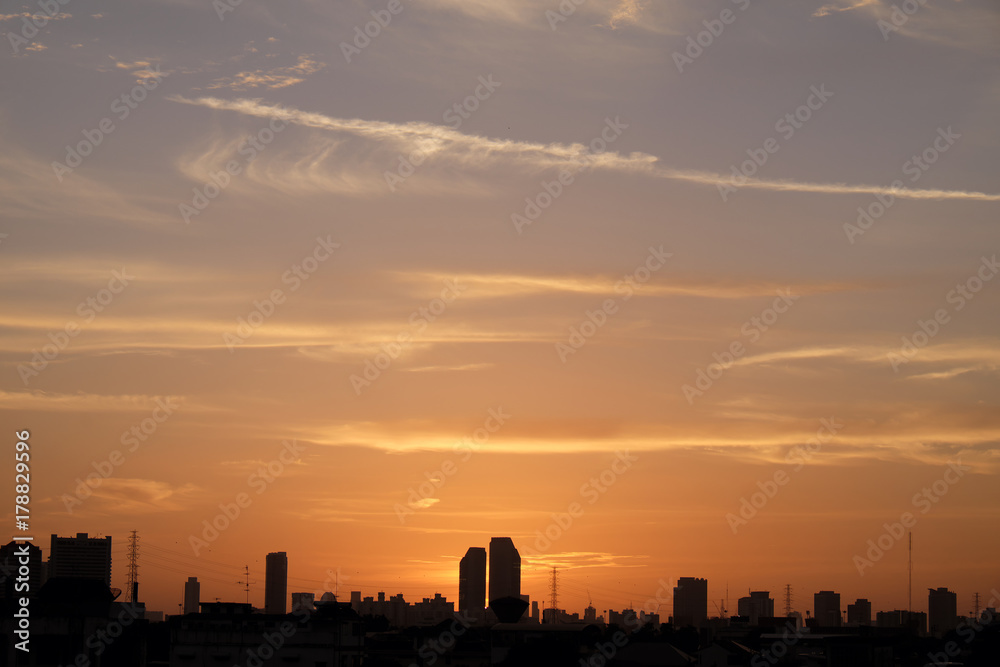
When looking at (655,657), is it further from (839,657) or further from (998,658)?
(998,658)

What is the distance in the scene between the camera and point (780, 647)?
4867 inches

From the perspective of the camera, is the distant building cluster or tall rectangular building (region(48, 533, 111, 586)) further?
tall rectangular building (region(48, 533, 111, 586))

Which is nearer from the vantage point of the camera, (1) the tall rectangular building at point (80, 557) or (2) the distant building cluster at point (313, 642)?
(2) the distant building cluster at point (313, 642)

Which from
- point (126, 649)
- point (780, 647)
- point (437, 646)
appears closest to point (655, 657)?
point (780, 647)

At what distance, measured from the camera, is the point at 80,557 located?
6924 inches

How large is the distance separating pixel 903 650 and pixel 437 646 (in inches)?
2280

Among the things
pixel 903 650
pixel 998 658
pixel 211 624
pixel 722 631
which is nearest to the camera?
pixel 998 658

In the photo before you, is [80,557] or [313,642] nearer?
[313,642]

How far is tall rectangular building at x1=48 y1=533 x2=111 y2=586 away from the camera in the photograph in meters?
175

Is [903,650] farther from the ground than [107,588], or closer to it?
closer to it

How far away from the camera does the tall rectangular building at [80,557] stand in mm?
175125

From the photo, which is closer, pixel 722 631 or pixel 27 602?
pixel 27 602

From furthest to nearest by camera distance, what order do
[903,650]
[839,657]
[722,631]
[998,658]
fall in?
[722,631] < [903,650] < [839,657] < [998,658]

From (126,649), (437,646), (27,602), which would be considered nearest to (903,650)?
(437,646)
